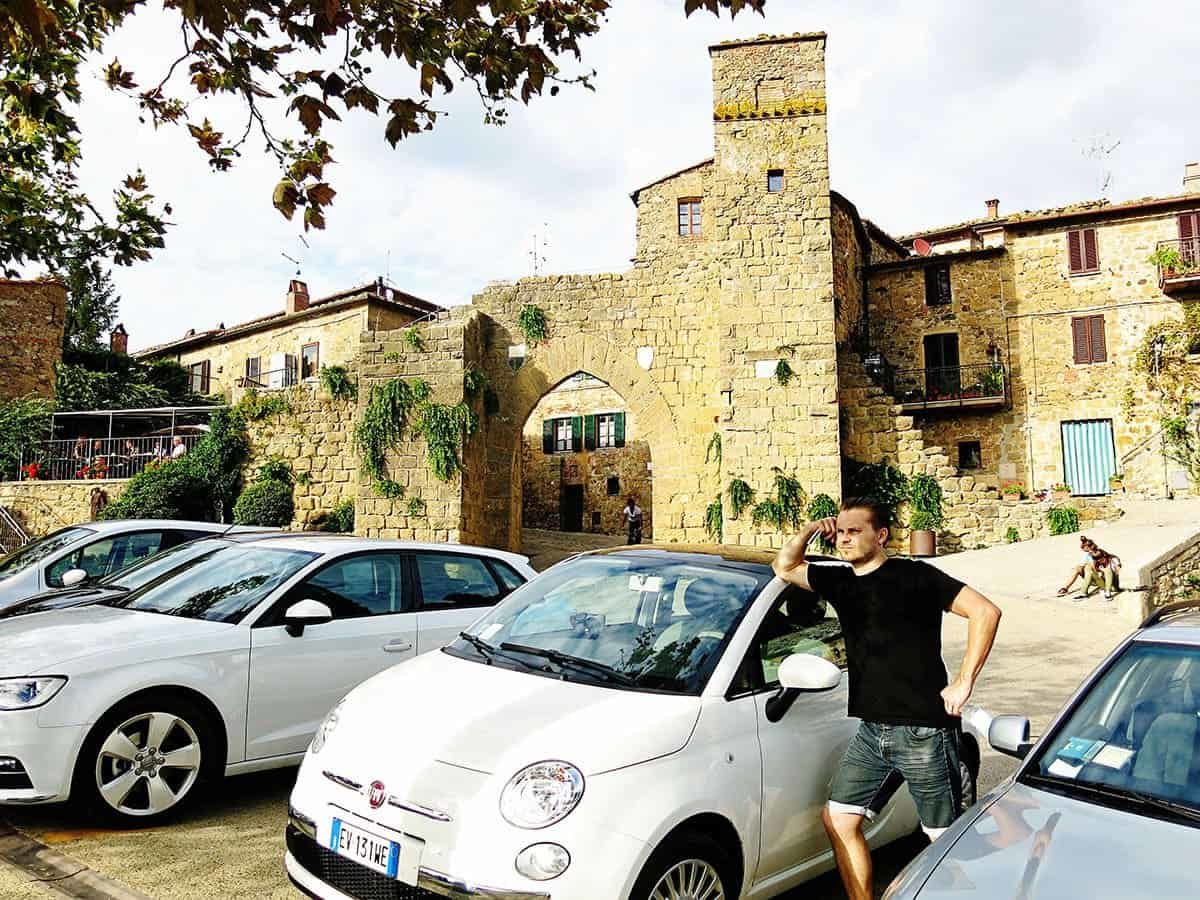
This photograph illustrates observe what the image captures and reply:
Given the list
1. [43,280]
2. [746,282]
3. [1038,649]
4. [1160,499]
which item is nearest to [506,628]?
[1038,649]

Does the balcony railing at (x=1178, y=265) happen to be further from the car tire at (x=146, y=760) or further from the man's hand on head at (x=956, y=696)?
the car tire at (x=146, y=760)

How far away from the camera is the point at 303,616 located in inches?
190

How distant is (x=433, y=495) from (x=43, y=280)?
18.1 meters

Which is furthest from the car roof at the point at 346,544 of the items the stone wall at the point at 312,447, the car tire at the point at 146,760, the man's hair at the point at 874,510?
the stone wall at the point at 312,447

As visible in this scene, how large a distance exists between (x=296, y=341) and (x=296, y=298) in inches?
150

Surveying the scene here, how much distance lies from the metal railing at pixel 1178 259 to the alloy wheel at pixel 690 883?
82.5 feet

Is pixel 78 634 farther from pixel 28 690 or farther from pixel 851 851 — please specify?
pixel 851 851

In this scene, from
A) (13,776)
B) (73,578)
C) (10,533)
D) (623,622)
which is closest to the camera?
(623,622)

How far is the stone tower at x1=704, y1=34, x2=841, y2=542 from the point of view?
1772 cm

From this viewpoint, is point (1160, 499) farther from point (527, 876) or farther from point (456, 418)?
point (527, 876)

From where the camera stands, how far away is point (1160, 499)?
2206cm

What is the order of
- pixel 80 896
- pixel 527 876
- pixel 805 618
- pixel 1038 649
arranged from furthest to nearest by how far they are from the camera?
1. pixel 1038 649
2. pixel 805 618
3. pixel 80 896
4. pixel 527 876

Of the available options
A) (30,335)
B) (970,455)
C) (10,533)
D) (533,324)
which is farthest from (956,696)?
(30,335)

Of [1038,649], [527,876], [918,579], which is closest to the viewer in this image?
[527,876]
